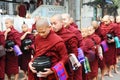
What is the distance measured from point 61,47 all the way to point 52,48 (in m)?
0.13

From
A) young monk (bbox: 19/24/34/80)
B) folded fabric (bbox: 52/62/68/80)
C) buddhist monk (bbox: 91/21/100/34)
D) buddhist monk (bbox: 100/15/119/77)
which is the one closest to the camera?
folded fabric (bbox: 52/62/68/80)

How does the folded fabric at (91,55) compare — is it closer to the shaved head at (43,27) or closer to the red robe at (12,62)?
the red robe at (12,62)

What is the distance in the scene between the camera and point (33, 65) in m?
5.49

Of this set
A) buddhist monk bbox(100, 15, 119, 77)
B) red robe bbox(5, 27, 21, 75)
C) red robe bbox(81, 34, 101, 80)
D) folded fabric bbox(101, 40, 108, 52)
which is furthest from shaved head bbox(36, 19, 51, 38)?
buddhist monk bbox(100, 15, 119, 77)

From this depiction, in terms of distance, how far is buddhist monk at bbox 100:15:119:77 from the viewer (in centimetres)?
984

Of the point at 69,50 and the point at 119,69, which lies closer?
the point at 69,50

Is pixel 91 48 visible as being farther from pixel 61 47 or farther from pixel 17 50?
pixel 61 47

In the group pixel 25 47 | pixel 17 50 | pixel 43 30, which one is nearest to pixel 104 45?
pixel 25 47

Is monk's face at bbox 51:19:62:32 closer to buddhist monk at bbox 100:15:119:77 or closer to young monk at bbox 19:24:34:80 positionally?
young monk at bbox 19:24:34:80

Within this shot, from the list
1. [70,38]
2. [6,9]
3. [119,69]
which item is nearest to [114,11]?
[6,9]

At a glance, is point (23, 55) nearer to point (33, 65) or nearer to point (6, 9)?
point (33, 65)

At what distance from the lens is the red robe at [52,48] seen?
537cm

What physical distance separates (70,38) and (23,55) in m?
3.64

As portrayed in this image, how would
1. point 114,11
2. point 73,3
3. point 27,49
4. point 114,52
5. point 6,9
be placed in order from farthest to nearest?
point 114,11
point 6,9
point 73,3
point 114,52
point 27,49
